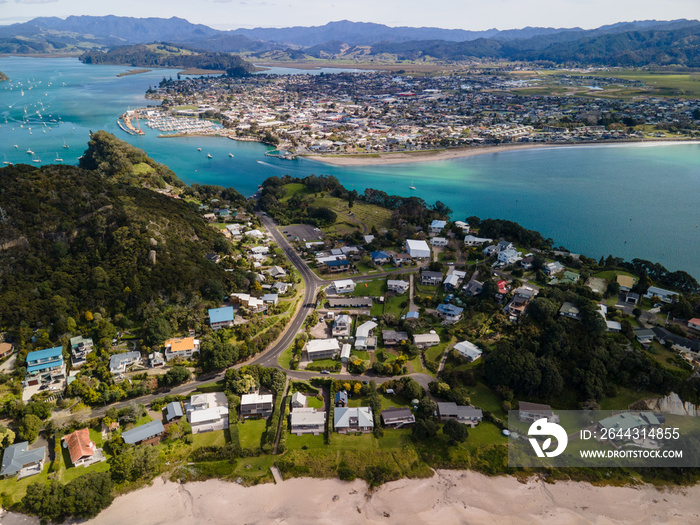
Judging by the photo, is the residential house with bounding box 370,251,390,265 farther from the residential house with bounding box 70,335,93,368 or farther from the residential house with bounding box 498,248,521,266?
the residential house with bounding box 70,335,93,368

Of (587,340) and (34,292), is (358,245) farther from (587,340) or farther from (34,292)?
(34,292)

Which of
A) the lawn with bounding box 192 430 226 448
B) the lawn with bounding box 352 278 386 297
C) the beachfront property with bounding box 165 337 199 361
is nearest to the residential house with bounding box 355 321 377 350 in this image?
the lawn with bounding box 352 278 386 297

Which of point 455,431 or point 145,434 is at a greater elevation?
point 455,431

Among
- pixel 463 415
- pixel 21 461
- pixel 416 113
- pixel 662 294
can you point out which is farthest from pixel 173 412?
pixel 416 113

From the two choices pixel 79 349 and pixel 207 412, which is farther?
pixel 79 349

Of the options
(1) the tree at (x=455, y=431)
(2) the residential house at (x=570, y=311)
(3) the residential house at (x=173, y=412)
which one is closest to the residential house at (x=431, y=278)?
(2) the residential house at (x=570, y=311)

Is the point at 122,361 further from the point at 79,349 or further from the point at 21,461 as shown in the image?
the point at 21,461
